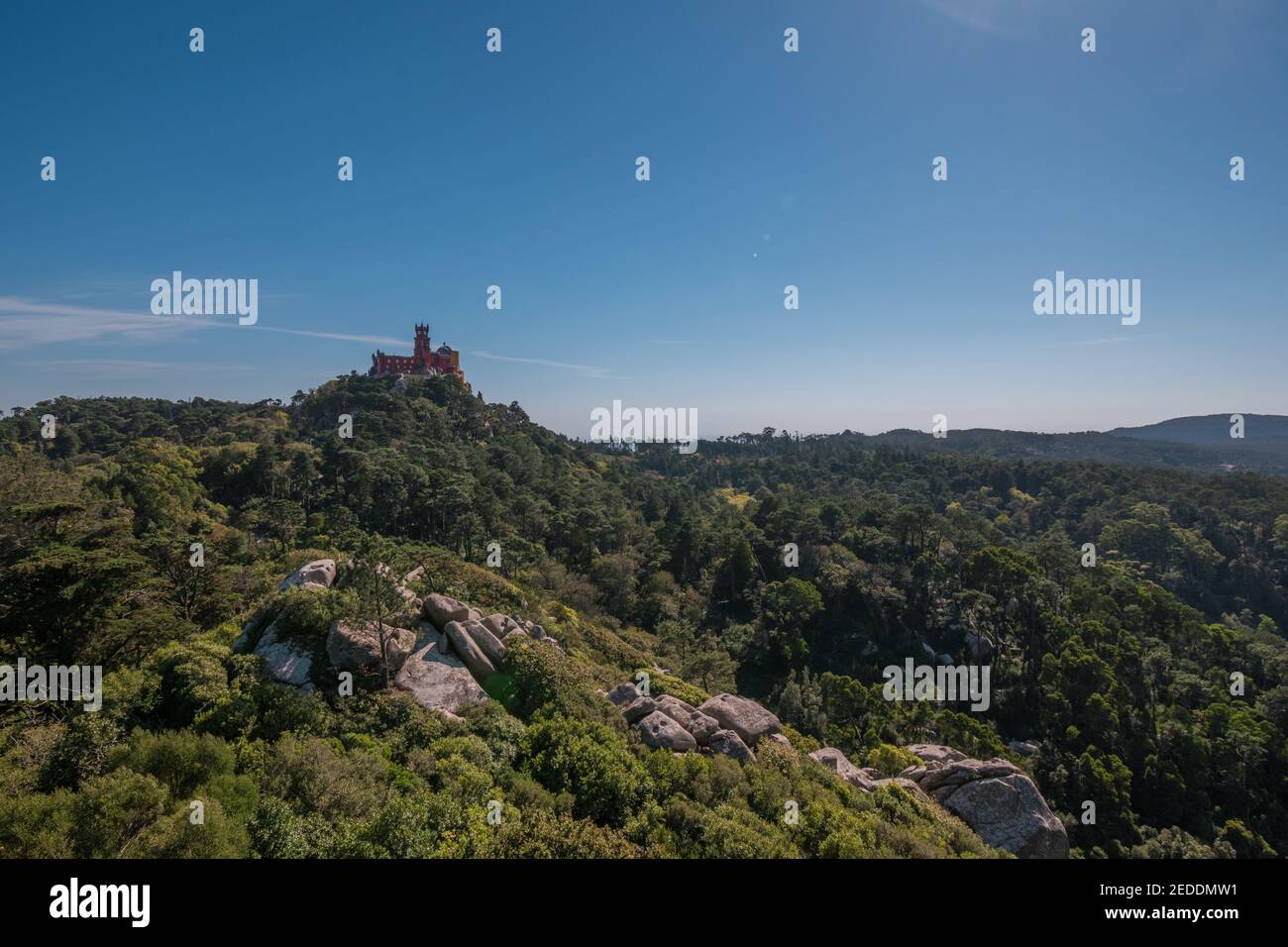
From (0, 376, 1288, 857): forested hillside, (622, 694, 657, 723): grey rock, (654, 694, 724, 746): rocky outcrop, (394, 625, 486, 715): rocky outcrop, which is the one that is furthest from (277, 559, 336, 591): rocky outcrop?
(654, 694, 724, 746): rocky outcrop

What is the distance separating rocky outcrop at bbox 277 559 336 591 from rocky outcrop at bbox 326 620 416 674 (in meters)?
3.77

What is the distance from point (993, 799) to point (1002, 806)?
29 centimetres

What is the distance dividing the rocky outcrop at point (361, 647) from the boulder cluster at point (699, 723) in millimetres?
7615

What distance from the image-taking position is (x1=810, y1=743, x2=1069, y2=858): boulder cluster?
675 inches

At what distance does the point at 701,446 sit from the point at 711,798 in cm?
17888

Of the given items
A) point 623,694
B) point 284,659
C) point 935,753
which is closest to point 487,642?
point 623,694

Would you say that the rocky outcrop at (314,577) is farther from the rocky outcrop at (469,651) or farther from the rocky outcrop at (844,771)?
the rocky outcrop at (844,771)

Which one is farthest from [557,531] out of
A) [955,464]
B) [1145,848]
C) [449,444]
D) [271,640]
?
[955,464]

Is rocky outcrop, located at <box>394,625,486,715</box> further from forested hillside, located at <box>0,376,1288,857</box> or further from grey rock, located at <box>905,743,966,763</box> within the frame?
grey rock, located at <box>905,743,966,763</box>

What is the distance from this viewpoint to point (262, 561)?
28703mm

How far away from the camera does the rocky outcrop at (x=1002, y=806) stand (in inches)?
674

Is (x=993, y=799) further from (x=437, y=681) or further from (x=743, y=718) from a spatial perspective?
(x=437, y=681)

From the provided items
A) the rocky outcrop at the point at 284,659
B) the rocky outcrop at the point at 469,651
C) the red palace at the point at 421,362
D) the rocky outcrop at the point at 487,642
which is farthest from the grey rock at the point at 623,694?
the red palace at the point at 421,362
